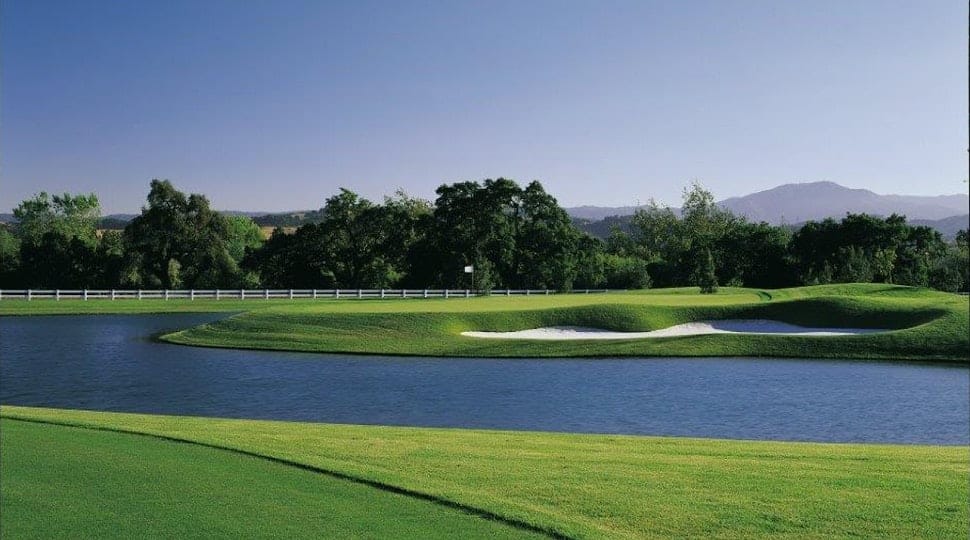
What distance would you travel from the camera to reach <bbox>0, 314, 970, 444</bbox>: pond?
54.1 ft

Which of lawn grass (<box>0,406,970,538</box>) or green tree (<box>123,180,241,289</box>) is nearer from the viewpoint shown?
lawn grass (<box>0,406,970,538</box>)

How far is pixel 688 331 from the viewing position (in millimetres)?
33312

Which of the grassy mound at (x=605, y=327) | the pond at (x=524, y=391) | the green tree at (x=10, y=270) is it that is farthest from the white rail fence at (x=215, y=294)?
the pond at (x=524, y=391)

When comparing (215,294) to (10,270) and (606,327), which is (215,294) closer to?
(10,270)

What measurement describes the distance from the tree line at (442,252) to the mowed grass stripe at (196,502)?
5188cm

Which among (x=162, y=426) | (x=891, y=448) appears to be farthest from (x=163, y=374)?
(x=891, y=448)

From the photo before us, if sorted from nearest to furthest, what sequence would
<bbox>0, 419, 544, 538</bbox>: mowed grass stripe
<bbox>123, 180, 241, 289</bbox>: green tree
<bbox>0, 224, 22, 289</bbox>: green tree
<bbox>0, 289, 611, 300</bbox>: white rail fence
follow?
<bbox>0, 419, 544, 538</bbox>: mowed grass stripe, <bbox>0, 289, 611, 300</bbox>: white rail fence, <bbox>123, 180, 241, 289</bbox>: green tree, <bbox>0, 224, 22, 289</bbox>: green tree

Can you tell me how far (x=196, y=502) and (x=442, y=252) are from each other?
55986 mm

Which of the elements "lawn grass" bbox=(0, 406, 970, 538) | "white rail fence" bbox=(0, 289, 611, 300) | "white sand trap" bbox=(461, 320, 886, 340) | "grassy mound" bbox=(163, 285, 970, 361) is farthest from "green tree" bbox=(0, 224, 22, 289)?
"lawn grass" bbox=(0, 406, 970, 538)

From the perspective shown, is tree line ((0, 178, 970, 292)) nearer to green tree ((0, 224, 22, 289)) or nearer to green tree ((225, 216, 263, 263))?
green tree ((0, 224, 22, 289))

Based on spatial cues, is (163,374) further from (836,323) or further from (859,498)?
(836,323)

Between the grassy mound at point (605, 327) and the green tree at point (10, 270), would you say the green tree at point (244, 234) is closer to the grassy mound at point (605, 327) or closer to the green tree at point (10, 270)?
the green tree at point (10, 270)

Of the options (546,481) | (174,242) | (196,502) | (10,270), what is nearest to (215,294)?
(174,242)

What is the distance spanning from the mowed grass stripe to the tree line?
5188 cm
